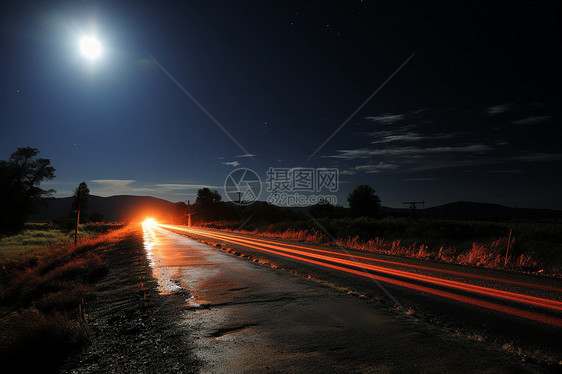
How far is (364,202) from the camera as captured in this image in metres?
75.8

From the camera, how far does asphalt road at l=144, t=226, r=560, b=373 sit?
3.25 m

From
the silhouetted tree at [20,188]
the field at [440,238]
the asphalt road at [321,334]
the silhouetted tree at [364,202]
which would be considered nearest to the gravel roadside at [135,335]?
the asphalt road at [321,334]

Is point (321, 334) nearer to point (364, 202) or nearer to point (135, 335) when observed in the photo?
point (135, 335)

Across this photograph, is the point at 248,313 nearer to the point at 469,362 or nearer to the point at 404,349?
the point at 404,349

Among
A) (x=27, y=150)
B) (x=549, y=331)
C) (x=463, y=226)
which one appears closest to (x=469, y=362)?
(x=549, y=331)

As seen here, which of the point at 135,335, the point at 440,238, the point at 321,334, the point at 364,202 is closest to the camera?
the point at 321,334

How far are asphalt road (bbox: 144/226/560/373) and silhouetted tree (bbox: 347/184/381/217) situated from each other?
69.5m

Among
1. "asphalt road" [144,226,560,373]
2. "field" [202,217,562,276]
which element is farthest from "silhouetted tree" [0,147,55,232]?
"asphalt road" [144,226,560,373]

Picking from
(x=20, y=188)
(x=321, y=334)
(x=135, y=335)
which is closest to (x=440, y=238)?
(x=321, y=334)

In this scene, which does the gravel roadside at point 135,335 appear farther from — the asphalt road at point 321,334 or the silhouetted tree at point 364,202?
the silhouetted tree at point 364,202

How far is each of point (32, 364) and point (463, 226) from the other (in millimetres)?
34742

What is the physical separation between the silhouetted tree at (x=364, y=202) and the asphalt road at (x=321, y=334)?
69.5m

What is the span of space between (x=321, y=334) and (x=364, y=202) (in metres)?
74.7

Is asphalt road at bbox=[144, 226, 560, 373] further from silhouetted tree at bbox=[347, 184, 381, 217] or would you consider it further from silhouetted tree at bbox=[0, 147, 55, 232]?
silhouetted tree at bbox=[347, 184, 381, 217]
